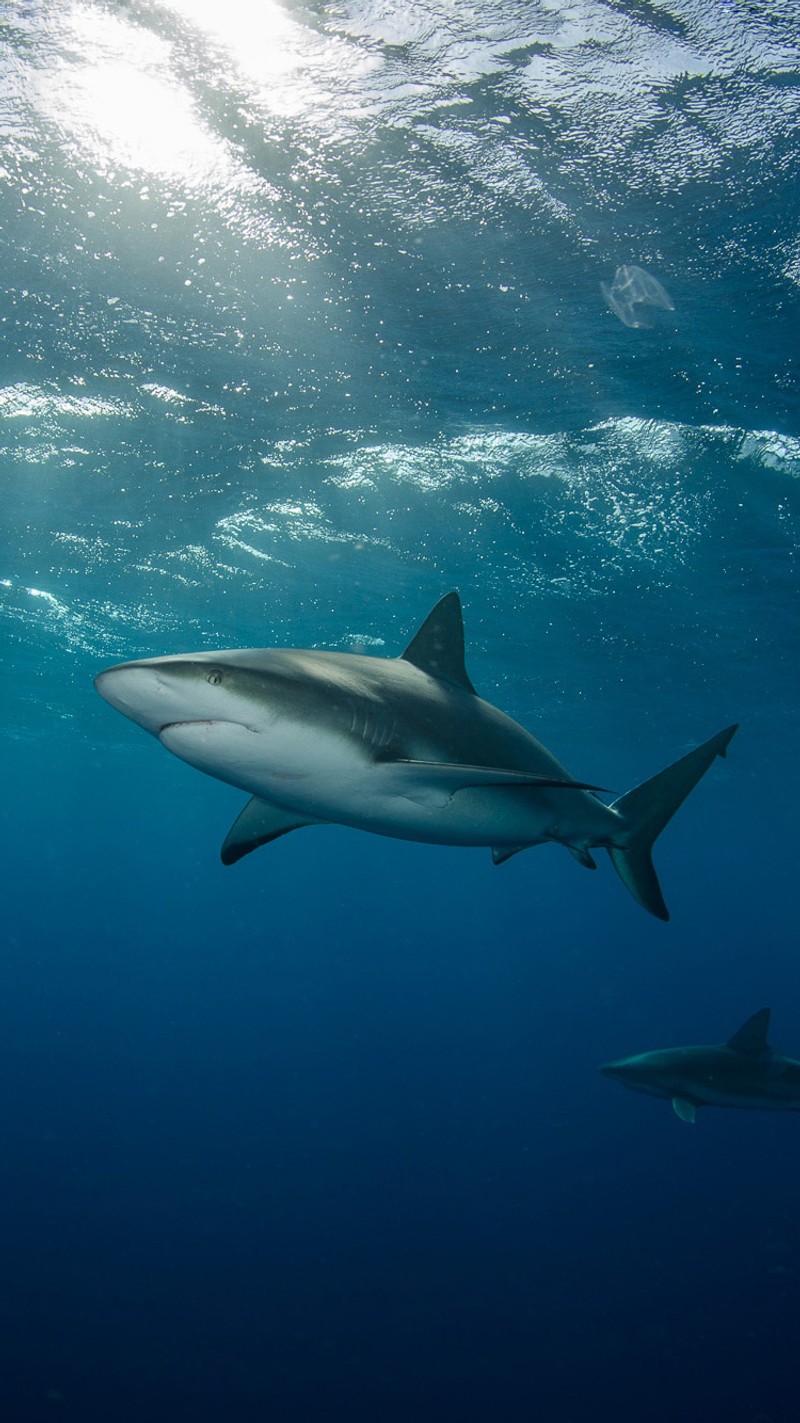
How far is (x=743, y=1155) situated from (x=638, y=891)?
23.1m

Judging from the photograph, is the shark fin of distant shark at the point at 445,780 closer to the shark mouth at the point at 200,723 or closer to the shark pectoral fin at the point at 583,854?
the shark mouth at the point at 200,723

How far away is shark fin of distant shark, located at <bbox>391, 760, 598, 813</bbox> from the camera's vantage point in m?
3.13

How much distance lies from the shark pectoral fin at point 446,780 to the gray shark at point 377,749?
0.04ft

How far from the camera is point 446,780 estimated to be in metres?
3.48

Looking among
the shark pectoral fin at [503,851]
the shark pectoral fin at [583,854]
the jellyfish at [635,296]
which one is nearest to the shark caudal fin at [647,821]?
the shark pectoral fin at [583,854]

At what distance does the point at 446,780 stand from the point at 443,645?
1.51 m

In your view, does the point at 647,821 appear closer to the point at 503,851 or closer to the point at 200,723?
the point at 503,851

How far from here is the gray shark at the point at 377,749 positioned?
9.21 ft

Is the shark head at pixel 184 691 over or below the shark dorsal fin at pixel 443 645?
below

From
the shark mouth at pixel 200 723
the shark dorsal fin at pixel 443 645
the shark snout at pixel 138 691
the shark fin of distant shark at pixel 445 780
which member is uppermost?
the shark dorsal fin at pixel 443 645

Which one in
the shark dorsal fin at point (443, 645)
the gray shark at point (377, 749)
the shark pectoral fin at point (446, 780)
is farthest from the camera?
the shark dorsal fin at point (443, 645)

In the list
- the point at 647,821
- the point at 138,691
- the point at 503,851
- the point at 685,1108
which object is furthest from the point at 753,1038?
the point at 138,691

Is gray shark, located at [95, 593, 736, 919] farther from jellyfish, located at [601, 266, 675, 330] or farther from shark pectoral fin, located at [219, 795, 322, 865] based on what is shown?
jellyfish, located at [601, 266, 675, 330]

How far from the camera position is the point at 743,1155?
23.1 metres
